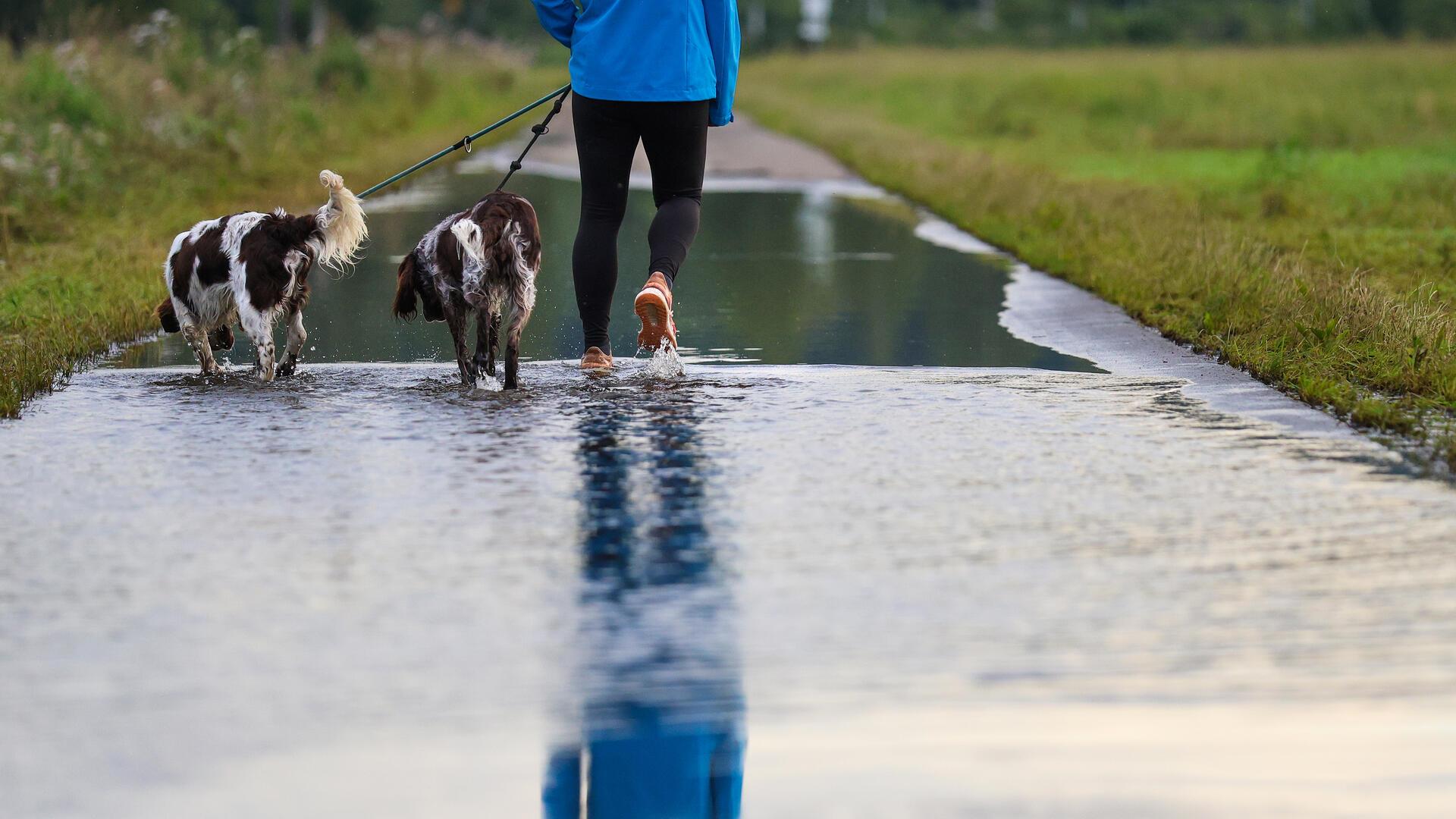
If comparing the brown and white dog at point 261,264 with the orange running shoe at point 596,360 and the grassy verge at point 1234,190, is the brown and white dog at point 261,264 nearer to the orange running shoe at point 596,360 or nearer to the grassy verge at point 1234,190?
the orange running shoe at point 596,360

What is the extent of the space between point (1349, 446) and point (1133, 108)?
1230 inches

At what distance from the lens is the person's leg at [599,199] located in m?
8.38

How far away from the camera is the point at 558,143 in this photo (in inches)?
1119

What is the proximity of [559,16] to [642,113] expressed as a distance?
1.89 feet

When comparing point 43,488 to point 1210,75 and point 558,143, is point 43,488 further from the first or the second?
point 1210,75

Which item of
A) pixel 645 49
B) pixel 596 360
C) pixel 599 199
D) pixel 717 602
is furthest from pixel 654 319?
pixel 717 602

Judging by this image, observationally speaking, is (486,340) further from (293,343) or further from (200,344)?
(200,344)

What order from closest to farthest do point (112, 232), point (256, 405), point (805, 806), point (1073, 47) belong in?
1. point (805, 806)
2. point (256, 405)
3. point (112, 232)
4. point (1073, 47)

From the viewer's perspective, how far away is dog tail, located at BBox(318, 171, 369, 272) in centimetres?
776

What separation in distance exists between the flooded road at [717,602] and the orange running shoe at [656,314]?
0.17 meters

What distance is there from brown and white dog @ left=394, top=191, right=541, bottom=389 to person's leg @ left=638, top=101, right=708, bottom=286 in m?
0.75

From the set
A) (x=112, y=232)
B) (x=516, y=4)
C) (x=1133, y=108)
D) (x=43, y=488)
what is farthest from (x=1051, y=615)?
(x=516, y=4)

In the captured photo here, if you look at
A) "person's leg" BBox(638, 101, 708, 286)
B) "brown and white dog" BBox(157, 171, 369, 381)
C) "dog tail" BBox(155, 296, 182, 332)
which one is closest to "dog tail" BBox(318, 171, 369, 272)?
"brown and white dog" BBox(157, 171, 369, 381)

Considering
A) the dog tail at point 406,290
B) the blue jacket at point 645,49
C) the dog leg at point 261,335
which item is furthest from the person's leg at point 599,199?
the dog leg at point 261,335
